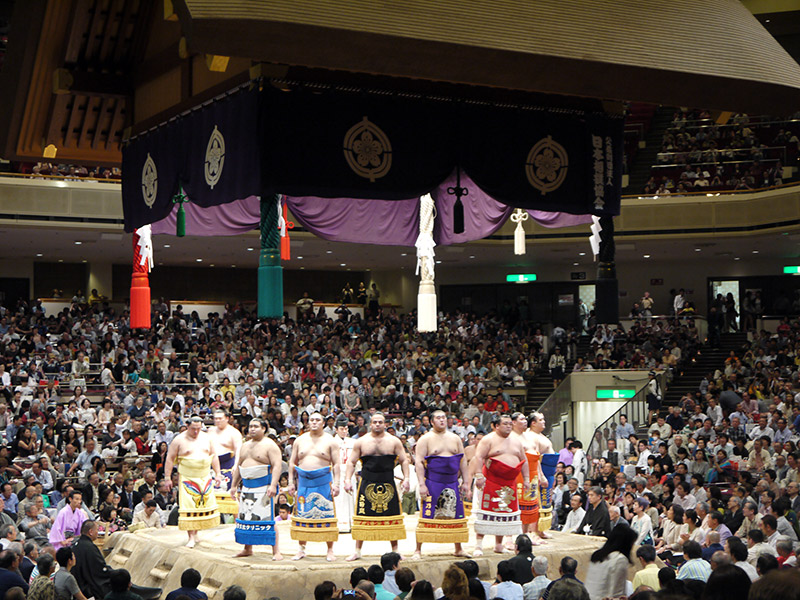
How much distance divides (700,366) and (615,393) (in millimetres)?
1340

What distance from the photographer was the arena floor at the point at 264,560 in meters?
5.14

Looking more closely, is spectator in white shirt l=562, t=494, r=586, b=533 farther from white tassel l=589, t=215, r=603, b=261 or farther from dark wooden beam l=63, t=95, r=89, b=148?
dark wooden beam l=63, t=95, r=89, b=148

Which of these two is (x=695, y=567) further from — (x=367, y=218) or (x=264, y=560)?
(x=367, y=218)

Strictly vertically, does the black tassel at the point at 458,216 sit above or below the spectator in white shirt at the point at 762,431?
above

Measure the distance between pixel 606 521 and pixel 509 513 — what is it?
116 cm

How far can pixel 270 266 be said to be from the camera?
16.0ft

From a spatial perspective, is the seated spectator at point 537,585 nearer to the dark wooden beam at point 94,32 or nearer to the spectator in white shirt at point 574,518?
the spectator in white shirt at point 574,518

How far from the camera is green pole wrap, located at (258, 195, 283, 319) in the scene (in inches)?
191

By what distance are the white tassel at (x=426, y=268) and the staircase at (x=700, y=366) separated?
7.16 metres

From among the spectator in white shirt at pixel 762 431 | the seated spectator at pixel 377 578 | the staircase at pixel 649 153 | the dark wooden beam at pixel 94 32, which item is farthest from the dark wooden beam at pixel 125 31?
the staircase at pixel 649 153

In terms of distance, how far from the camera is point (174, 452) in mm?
6254

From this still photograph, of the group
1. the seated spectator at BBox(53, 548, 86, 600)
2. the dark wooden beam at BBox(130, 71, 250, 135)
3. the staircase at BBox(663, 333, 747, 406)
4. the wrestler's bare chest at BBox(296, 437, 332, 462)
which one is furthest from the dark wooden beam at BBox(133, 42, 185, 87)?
the staircase at BBox(663, 333, 747, 406)

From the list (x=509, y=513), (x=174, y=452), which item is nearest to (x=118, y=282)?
(x=174, y=452)

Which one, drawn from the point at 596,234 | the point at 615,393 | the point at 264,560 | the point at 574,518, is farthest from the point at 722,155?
the point at 264,560
